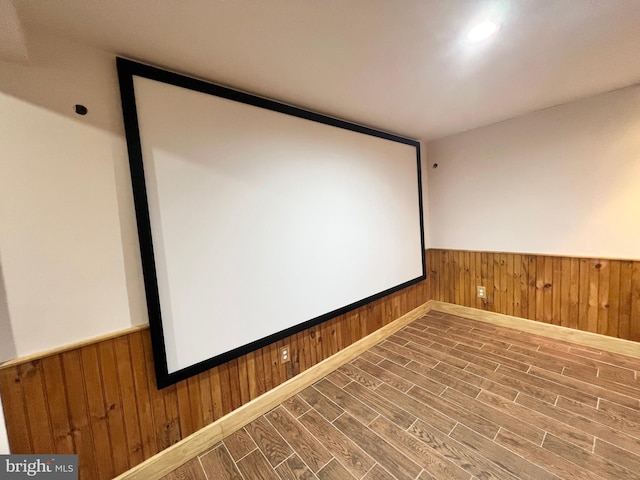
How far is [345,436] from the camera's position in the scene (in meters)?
1.67

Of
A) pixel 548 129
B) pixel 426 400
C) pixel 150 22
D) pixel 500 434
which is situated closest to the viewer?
pixel 150 22

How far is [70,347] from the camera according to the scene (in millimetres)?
1253

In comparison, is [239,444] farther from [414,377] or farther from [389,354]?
[389,354]

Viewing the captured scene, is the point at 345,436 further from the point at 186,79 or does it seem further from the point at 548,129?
the point at 548,129

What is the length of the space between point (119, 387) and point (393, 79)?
2.60 m

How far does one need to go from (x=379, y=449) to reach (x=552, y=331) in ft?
8.14

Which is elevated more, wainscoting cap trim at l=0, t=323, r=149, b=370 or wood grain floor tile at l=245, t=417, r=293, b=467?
wainscoting cap trim at l=0, t=323, r=149, b=370

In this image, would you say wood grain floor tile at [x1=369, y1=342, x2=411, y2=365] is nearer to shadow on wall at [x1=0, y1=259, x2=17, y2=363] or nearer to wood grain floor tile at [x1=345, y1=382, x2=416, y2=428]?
wood grain floor tile at [x1=345, y1=382, x2=416, y2=428]

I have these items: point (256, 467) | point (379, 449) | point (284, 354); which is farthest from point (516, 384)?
point (256, 467)

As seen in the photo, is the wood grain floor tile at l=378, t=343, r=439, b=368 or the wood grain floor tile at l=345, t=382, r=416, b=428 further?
the wood grain floor tile at l=378, t=343, r=439, b=368

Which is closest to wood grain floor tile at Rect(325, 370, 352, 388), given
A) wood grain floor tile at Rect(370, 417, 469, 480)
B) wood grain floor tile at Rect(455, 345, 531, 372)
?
wood grain floor tile at Rect(370, 417, 469, 480)

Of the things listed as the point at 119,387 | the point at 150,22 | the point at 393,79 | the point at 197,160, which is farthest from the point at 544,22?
the point at 119,387

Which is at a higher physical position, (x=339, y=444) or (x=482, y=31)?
(x=482, y=31)

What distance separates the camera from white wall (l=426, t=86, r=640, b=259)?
7.50 feet
